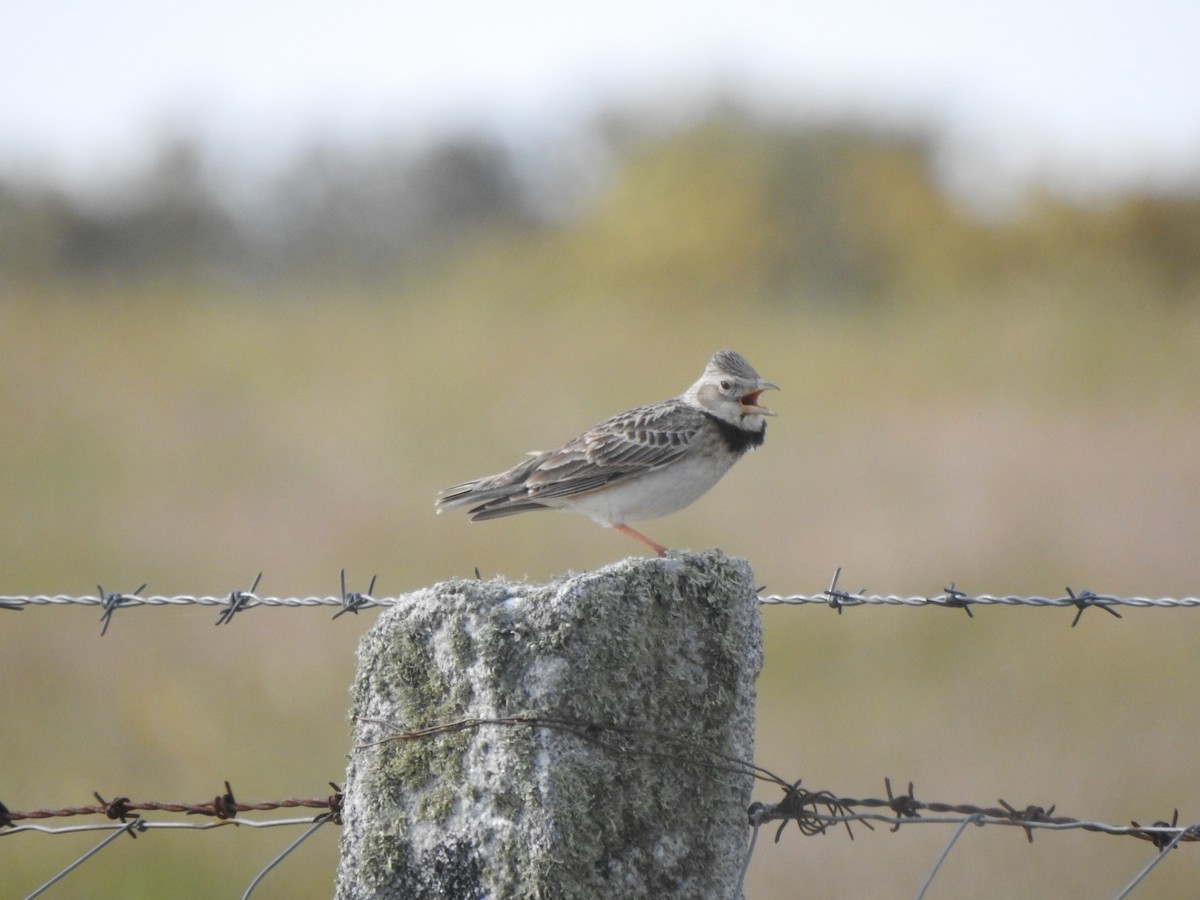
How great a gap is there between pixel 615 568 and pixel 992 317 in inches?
929

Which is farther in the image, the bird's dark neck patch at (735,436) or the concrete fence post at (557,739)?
the bird's dark neck patch at (735,436)

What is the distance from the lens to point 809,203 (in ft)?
120

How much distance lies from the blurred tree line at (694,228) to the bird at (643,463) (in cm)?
2186

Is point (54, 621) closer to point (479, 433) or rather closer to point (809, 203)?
point (479, 433)

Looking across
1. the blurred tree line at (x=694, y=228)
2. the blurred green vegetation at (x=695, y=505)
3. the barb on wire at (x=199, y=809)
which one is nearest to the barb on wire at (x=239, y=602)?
the barb on wire at (x=199, y=809)

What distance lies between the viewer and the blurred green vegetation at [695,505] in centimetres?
1013

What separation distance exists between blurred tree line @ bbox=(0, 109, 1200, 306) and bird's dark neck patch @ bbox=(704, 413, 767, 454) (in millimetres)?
21851

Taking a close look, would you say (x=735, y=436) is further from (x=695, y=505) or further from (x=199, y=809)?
(x=695, y=505)

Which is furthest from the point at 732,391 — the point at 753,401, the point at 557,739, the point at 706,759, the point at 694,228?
the point at 694,228

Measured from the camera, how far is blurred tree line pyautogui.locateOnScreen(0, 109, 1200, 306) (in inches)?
1280

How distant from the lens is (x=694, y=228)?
34.9 meters

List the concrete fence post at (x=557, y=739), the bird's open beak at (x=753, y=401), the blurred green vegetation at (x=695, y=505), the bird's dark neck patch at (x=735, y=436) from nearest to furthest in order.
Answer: the concrete fence post at (x=557, y=739), the bird's open beak at (x=753, y=401), the bird's dark neck patch at (x=735, y=436), the blurred green vegetation at (x=695, y=505)

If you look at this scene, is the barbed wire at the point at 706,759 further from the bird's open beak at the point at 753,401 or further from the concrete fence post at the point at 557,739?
the bird's open beak at the point at 753,401

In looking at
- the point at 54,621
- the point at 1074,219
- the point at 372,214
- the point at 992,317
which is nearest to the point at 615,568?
the point at 54,621
